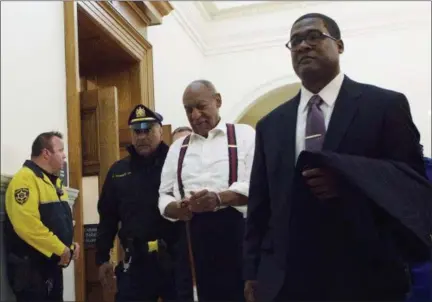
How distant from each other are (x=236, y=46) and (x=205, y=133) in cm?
631

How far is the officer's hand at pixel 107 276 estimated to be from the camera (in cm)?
296

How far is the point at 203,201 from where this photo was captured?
2430 millimetres

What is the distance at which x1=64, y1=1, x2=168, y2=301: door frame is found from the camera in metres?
4.11

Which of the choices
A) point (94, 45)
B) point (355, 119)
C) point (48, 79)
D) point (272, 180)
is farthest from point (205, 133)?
point (94, 45)

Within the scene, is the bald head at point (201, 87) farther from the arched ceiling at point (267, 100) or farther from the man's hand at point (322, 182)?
the arched ceiling at point (267, 100)

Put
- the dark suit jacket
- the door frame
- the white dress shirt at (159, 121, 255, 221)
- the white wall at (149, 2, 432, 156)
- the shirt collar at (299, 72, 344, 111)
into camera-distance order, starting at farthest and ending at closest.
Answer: the white wall at (149, 2, 432, 156)
the door frame
the white dress shirt at (159, 121, 255, 221)
the shirt collar at (299, 72, 344, 111)
the dark suit jacket

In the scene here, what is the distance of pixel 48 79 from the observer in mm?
3834

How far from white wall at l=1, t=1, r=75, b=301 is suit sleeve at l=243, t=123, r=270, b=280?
5.40 feet

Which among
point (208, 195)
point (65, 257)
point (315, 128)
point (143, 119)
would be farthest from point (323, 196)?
point (65, 257)

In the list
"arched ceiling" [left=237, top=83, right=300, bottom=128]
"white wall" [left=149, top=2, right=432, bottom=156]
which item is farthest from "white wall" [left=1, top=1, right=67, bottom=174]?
"arched ceiling" [left=237, top=83, right=300, bottom=128]

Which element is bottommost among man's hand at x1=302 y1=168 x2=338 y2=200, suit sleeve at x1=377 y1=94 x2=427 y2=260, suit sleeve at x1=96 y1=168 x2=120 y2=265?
suit sleeve at x1=96 y1=168 x2=120 y2=265

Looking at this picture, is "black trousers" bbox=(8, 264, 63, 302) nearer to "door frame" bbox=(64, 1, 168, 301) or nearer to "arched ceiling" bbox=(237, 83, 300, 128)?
"door frame" bbox=(64, 1, 168, 301)

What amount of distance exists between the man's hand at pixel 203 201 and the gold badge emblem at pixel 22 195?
0.99 meters

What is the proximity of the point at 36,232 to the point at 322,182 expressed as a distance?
182 centimetres
